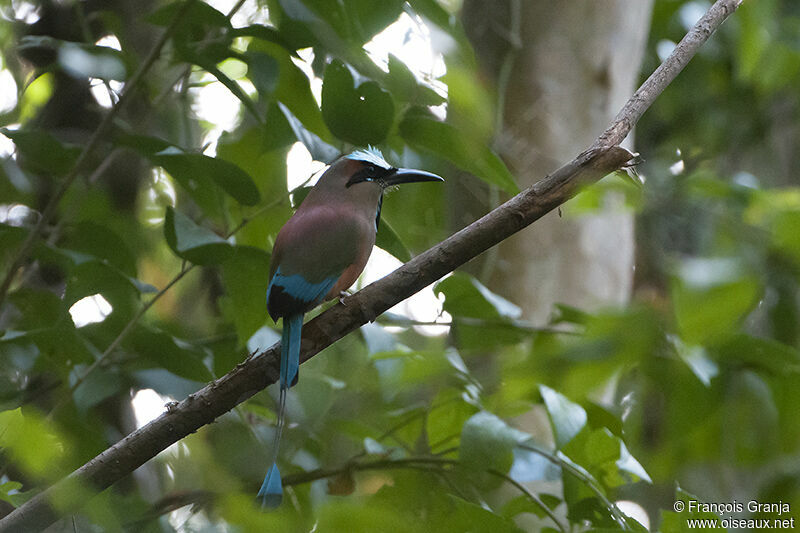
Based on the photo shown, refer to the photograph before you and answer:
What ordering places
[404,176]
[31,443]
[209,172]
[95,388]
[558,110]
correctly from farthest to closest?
[558,110] → [404,176] → [95,388] → [209,172] → [31,443]

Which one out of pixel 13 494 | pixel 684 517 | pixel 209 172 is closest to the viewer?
pixel 13 494

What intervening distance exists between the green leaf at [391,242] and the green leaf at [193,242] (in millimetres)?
361

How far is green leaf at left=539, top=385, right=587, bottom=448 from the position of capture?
1.69m

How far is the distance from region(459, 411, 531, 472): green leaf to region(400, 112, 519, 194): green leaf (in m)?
0.52

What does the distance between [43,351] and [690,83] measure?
3.41 metres

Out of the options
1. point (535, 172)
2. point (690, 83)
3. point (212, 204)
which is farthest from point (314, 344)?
point (690, 83)

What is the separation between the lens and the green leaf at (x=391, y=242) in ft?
6.13

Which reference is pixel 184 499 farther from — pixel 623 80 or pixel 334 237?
pixel 623 80

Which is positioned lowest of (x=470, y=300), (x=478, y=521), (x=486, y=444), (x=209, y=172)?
(x=478, y=521)

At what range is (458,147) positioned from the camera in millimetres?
1864

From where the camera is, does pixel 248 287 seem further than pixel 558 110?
No

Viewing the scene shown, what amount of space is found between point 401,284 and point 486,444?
1.49 feet

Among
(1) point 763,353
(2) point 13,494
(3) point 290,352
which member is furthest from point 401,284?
(1) point 763,353

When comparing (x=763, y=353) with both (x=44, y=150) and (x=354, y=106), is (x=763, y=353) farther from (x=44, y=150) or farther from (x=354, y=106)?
(x=44, y=150)
